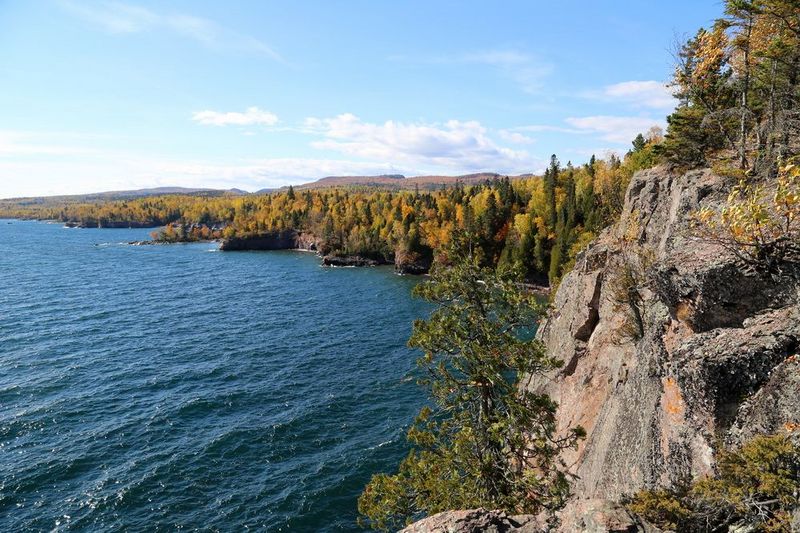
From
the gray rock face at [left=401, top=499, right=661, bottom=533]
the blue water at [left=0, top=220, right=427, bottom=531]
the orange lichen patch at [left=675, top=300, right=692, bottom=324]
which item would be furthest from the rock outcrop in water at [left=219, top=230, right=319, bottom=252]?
the gray rock face at [left=401, top=499, right=661, bottom=533]

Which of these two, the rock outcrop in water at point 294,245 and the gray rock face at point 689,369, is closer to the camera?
the gray rock face at point 689,369

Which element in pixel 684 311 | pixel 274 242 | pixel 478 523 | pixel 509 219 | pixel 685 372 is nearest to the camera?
pixel 478 523

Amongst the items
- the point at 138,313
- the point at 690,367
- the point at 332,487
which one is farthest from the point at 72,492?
the point at 138,313

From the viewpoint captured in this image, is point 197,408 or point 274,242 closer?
point 197,408

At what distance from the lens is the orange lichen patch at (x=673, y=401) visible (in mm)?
14695

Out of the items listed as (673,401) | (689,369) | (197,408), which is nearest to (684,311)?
(673,401)

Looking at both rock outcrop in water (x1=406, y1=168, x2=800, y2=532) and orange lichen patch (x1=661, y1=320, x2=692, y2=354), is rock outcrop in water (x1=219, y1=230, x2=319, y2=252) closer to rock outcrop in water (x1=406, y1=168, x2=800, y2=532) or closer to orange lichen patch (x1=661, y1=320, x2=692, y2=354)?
rock outcrop in water (x1=406, y1=168, x2=800, y2=532)

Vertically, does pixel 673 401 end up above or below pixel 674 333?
below

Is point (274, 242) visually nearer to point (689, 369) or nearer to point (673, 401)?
point (673, 401)

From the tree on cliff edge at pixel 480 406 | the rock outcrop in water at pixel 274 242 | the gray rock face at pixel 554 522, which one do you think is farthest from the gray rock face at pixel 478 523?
the rock outcrop in water at pixel 274 242

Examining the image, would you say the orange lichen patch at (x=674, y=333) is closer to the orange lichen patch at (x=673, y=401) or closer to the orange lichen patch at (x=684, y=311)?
the orange lichen patch at (x=684, y=311)

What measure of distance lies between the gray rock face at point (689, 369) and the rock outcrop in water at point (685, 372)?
0.03 metres

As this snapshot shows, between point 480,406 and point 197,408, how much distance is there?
34781mm

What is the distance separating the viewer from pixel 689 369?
14.0 m
